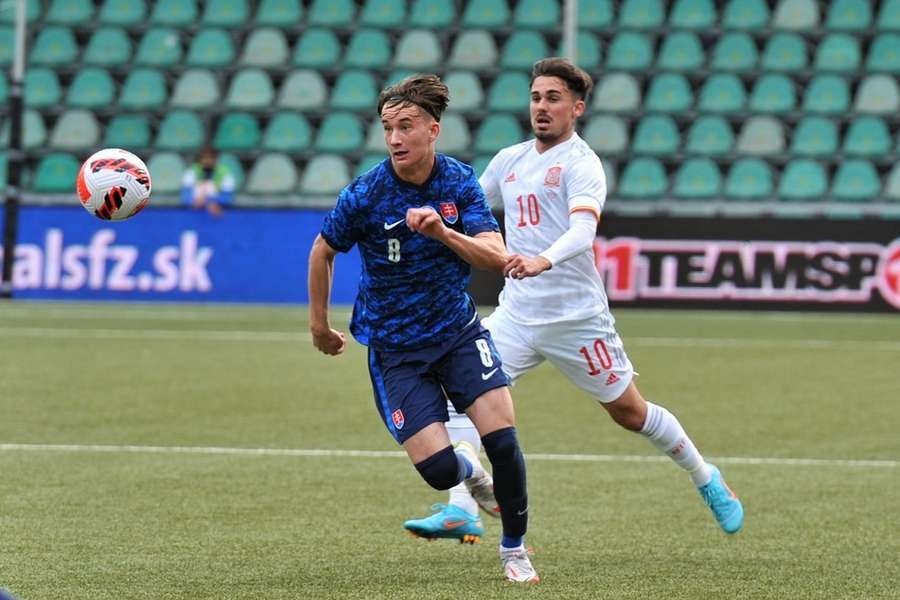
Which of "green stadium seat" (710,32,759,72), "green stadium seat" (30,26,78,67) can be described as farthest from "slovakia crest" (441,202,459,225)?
"green stadium seat" (30,26,78,67)

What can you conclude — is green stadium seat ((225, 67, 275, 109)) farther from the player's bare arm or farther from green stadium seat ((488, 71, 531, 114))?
the player's bare arm

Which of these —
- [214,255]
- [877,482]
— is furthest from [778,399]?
[214,255]

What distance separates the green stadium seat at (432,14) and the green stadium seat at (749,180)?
5336 mm

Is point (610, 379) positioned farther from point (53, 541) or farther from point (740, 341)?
point (740, 341)

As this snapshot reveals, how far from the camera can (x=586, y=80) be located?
721 cm

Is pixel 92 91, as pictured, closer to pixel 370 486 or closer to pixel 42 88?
pixel 42 88

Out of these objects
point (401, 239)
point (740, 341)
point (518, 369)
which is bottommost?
point (740, 341)

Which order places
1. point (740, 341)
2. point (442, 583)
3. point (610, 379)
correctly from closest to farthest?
point (442, 583) < point (610, 379) < point (740, 341)

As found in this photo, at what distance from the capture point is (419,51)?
24875 mm

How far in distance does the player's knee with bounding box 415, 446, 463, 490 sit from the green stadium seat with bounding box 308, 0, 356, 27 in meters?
20.3

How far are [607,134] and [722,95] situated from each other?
6.81ft

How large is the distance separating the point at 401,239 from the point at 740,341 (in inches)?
453

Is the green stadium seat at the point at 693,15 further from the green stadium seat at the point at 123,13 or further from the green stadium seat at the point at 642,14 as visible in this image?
the green stadium seat at the point at 123,13

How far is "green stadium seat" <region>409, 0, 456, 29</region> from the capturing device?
83.7ft
